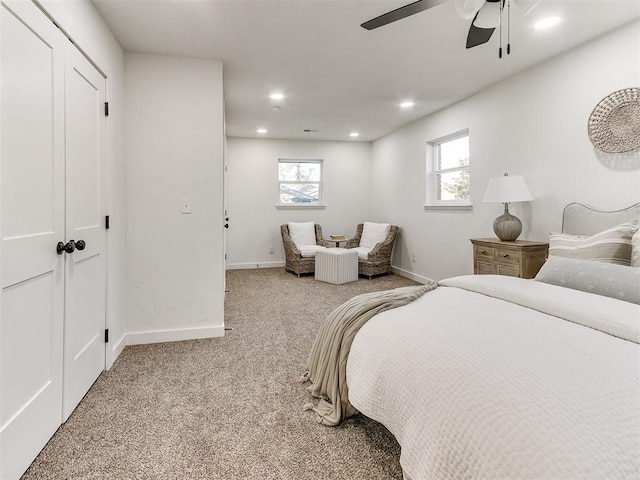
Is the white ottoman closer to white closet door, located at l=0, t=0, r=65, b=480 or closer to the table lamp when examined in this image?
the table lamp

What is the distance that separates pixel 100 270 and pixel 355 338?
68.5 inches

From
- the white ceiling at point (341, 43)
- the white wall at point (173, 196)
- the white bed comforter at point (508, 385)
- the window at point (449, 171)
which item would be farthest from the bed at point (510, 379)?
the window at point (449, 171)

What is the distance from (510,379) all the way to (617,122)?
2545 millimetres

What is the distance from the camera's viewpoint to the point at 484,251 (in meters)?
3.29

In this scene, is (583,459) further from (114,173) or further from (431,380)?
(114,173)

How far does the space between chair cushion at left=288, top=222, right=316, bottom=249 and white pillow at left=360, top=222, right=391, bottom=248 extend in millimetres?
926

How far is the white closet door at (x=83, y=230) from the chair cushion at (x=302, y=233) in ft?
13.1

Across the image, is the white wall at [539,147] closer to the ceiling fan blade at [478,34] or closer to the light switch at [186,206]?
the ceiling fan blade at [478,34]

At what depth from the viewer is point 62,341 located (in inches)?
67.4

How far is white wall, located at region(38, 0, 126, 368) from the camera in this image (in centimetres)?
204

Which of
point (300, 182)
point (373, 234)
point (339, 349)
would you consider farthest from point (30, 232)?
point (300, 182)

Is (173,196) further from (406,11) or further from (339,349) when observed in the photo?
(406,11)

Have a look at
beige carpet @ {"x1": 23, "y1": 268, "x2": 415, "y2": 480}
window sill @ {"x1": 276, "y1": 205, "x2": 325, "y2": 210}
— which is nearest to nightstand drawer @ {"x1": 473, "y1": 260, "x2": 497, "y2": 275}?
beige carpet @ {"x1": 23, "y1": 268, "x2": 415, "y2": 480}

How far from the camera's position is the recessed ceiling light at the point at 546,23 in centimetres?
235
